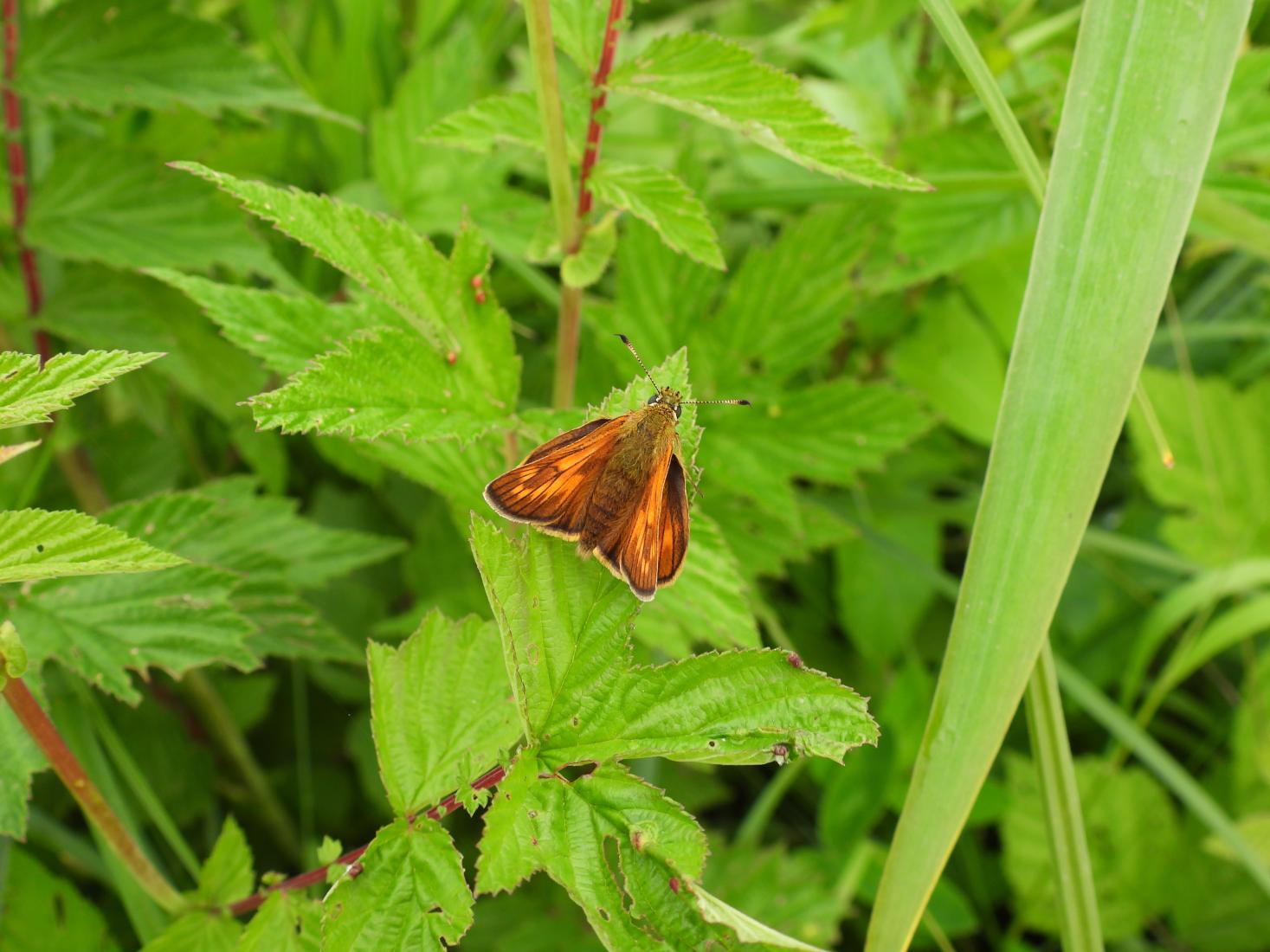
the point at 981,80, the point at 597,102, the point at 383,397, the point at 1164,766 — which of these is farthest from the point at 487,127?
the point at 1164,766

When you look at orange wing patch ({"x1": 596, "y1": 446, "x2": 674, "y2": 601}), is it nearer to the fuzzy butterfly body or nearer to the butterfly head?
the fuzzy butterfly body

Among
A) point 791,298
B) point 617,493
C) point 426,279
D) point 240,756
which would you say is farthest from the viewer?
point 240,756

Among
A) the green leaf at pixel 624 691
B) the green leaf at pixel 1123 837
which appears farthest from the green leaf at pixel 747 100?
the green leaf at pixel 1123 837

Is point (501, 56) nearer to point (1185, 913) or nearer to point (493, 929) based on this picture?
point (493, 929)

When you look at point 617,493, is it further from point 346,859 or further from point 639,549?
point 346,859

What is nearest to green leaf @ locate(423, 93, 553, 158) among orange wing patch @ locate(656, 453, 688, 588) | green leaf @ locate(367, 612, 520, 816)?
orange wing patch @ locate(656, 453, 688, 588)
